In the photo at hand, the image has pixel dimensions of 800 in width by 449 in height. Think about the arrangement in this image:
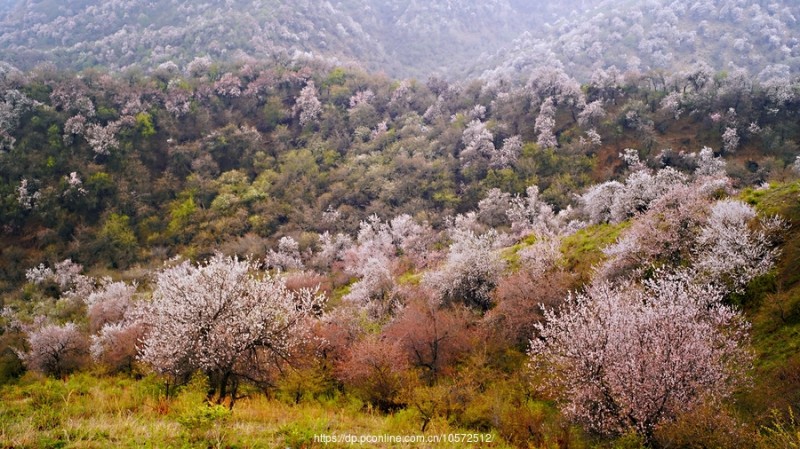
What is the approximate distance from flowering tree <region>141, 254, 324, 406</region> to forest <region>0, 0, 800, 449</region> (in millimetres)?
130

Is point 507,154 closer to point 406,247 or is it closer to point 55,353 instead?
→ point 406,247

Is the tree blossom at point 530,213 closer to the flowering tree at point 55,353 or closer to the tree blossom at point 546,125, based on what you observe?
the tree blossom at point 546,125

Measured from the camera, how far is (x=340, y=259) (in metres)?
57.1

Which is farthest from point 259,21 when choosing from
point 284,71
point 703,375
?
point 703,375

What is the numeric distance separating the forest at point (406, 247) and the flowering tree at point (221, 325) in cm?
13

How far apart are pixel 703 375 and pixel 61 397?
1960 cm

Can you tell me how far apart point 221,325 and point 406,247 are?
3837 centimetres

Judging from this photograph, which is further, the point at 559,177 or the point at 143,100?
the point at 143,100

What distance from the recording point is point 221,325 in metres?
16.1

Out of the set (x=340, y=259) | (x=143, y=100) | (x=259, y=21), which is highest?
(x=259, y=21)

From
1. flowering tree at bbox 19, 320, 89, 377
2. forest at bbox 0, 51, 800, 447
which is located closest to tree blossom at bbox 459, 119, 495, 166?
forest at bbox 0, 51, 800, 447

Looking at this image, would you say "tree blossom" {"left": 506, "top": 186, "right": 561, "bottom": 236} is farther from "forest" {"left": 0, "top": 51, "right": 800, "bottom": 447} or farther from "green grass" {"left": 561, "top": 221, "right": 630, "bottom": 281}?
"green grass" {"left": 561, "top": 221, "right": 630, "bottom": 281}

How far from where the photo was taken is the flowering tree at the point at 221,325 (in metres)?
15.9

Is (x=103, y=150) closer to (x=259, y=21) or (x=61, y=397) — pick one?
(x=61, y=397)
